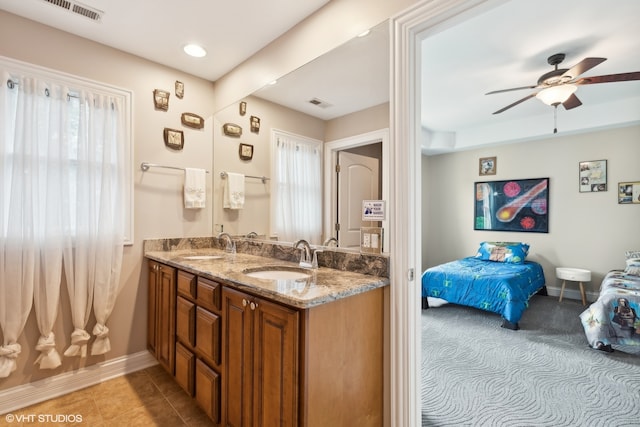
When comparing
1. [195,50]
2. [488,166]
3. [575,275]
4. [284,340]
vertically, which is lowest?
[575,275]

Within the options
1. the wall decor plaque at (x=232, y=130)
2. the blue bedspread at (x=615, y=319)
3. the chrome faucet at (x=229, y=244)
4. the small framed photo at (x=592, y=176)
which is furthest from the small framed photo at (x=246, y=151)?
the small framed photo at (x=592, y=176)

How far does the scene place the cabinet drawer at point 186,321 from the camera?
1825 millimetres

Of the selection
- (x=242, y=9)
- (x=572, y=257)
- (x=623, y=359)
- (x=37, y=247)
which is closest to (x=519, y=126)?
(x=572, y=257)

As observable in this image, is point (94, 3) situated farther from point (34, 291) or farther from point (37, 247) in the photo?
point (34, 291)

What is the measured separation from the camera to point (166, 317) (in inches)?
85.2

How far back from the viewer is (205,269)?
173cm

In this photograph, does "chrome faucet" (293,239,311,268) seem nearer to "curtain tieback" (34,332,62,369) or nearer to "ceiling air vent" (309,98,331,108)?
"ceiling air vent" (309,98,331,108)

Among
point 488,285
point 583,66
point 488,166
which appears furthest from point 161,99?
point 488,166

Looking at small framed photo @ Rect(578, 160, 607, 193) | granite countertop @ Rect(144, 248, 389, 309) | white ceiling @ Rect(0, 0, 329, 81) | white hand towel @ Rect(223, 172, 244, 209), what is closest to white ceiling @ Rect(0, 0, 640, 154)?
white ceiling @ Rect(0, 0, 329, 81)

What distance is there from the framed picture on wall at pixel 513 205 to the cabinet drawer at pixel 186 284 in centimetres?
495

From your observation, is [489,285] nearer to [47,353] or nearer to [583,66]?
[583,66]

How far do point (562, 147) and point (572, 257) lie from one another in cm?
164

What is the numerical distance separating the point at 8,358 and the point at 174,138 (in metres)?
1.88

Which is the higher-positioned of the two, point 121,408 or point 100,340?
Answer: point 100,340
